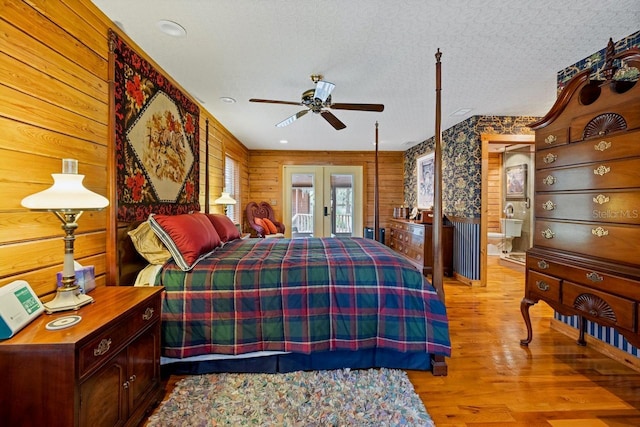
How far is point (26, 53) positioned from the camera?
1.35 metres

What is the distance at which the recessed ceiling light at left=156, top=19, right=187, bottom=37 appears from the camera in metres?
1.92

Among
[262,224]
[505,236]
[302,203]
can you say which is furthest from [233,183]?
[505,236]

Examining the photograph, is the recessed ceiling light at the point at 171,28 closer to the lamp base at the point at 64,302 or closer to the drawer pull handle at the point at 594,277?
the lamp base at the point at 64,302

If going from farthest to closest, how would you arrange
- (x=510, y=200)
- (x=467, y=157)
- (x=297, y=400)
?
(x=510, y=200) < (x=467, y=157) < (x=297, y=400)

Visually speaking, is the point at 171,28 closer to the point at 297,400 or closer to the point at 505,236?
the point at 297,400

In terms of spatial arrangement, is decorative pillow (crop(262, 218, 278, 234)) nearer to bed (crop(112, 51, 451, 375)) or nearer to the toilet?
bed (crop(112, 51, 451, 375))

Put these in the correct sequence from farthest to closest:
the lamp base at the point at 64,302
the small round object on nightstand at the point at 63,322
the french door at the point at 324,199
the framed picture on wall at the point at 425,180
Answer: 1. the french door at the point at 324,199
2. the framed picture on wall at the point at 425,180
3. the lamp base at the point at 64,302
4. the small round object on nightstand at the point at 63,322

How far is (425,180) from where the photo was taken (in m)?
5.69

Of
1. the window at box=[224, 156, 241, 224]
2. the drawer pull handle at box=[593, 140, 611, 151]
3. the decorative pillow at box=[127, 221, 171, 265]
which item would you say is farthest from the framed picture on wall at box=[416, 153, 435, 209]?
the decorative pillow at box=[127, 221, 171, 265]

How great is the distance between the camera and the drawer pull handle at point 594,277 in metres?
1.75

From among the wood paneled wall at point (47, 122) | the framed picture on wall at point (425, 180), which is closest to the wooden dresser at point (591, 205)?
the framed picture on wall at point (425, 180)

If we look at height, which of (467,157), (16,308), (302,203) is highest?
(467,157)

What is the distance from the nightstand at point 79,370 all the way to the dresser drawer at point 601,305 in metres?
2.79

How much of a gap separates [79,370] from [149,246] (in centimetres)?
114
